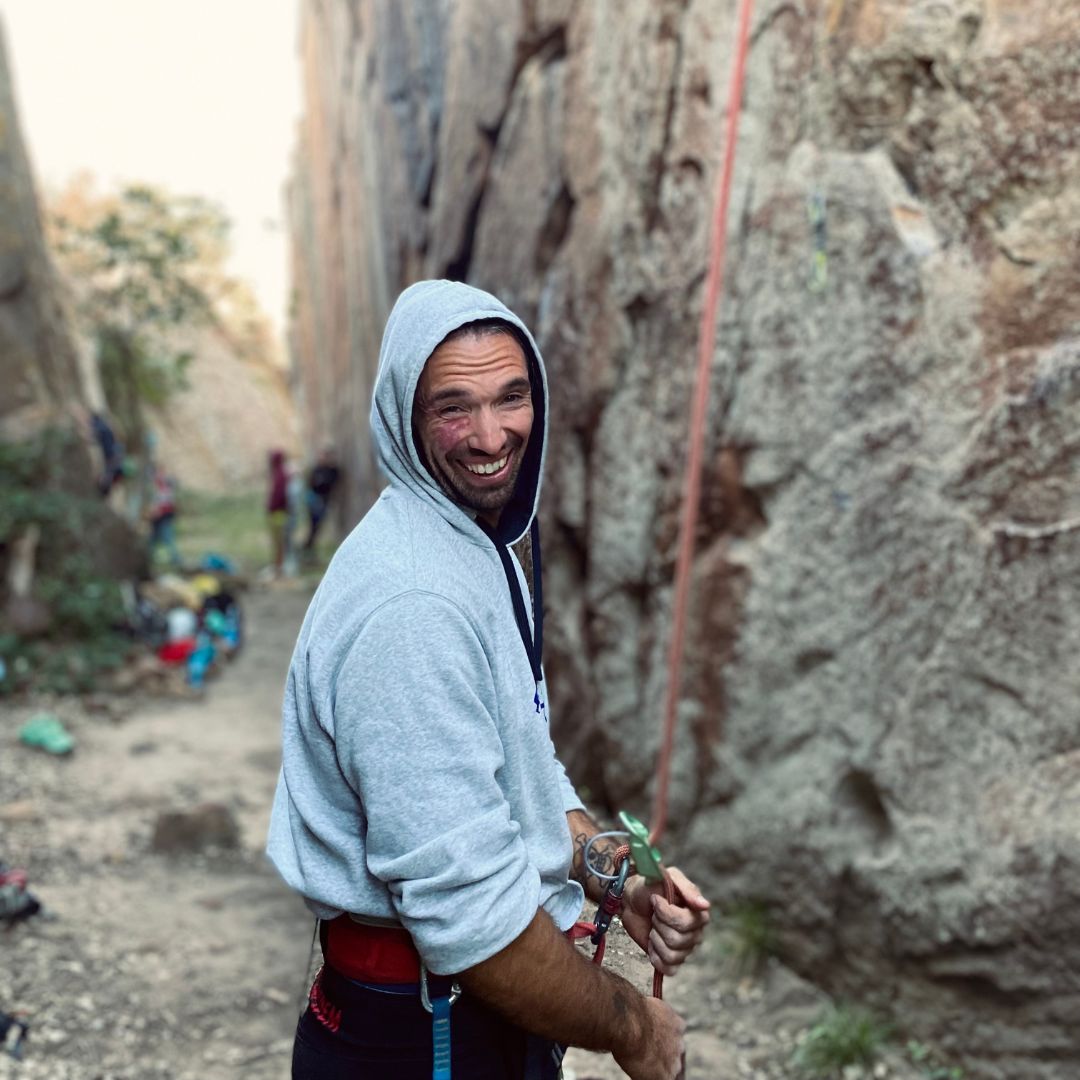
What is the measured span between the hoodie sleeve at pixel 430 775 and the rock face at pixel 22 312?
9.69 m

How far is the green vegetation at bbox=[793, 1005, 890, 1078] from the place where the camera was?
12.4ft

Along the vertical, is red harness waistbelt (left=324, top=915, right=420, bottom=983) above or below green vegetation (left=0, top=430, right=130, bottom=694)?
above

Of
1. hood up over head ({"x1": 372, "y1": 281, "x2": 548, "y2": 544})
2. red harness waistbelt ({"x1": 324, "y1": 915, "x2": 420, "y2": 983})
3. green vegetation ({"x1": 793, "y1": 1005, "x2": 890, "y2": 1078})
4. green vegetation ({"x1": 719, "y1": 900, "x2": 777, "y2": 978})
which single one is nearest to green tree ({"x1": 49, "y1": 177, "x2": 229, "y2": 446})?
green vegetation ({"x1": 719, "y1": 900, "x2": 777, "y2": 978})

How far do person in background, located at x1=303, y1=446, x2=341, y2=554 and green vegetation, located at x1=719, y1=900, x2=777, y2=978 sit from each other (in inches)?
453

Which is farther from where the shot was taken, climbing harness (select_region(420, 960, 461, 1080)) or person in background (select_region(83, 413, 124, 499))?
person in background (select_region(83, 413, 124, 499))

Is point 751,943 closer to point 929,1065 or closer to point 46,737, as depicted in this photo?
point 929,1065

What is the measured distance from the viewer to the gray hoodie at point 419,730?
1.39m

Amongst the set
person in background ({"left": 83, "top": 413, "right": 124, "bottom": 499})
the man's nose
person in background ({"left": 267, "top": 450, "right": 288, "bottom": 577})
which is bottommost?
person in background ({"left": 267, "top": 450, "right": 288, "bottom": 577})

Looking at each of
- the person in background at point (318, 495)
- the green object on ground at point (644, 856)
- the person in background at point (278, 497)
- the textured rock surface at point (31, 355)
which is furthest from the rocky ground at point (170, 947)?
the person in background at point (318, 495)

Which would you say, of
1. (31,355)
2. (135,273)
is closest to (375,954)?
(31,355)

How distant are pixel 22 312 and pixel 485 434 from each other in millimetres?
10368

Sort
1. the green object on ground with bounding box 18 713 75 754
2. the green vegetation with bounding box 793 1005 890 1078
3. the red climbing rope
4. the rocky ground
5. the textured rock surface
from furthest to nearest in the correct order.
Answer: the textured rock surface, the green object on ground with bounding box 18 713 75 754, the red climbing rope, the rocky ground, the green vegetation with bounding box 793 1005 890 1078

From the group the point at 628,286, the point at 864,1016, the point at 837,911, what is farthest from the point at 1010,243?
the point at 864,1016

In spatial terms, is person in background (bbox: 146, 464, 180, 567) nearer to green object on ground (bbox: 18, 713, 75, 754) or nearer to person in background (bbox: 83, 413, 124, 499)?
person in background (bbox: 83, 413, 124, 499)
